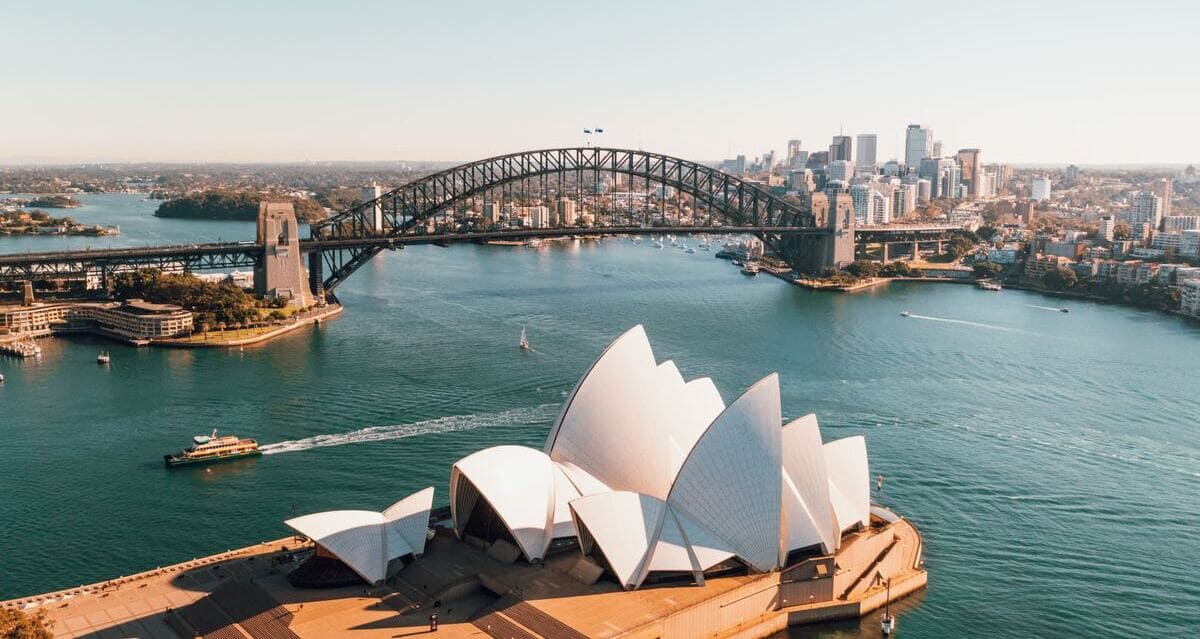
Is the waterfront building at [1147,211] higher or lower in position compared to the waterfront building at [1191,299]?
higher

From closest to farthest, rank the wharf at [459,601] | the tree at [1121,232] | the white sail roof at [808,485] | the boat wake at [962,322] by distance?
the wharf at [459,601] → the white sail roof at [808,485] → the boat wake at [962,322] → the tree at [1121,232]

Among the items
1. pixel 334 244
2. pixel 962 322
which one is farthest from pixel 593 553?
pixel 334 244

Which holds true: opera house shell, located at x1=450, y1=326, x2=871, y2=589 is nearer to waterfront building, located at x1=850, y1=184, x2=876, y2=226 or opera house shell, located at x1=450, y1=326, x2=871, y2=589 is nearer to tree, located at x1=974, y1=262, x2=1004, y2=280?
tree, located at x1=974, y1=262, x2=1004, y2=280

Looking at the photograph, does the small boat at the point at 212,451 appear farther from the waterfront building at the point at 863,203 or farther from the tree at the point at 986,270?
the waterfront building at the point at 863,203

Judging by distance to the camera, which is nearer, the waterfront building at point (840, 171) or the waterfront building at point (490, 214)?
the waterfront building at point (490, 214)

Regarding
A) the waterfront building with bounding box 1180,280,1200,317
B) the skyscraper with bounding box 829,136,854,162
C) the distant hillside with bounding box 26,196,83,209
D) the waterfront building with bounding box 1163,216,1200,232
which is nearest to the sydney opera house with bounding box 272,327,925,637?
the waterfront building with bounding box 1180,280,1200,317

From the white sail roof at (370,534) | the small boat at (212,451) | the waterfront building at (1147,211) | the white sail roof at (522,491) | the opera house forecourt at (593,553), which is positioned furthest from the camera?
the waterfront building at (1147,211)

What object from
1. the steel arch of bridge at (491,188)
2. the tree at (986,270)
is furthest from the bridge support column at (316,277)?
the tree at (986,270)
